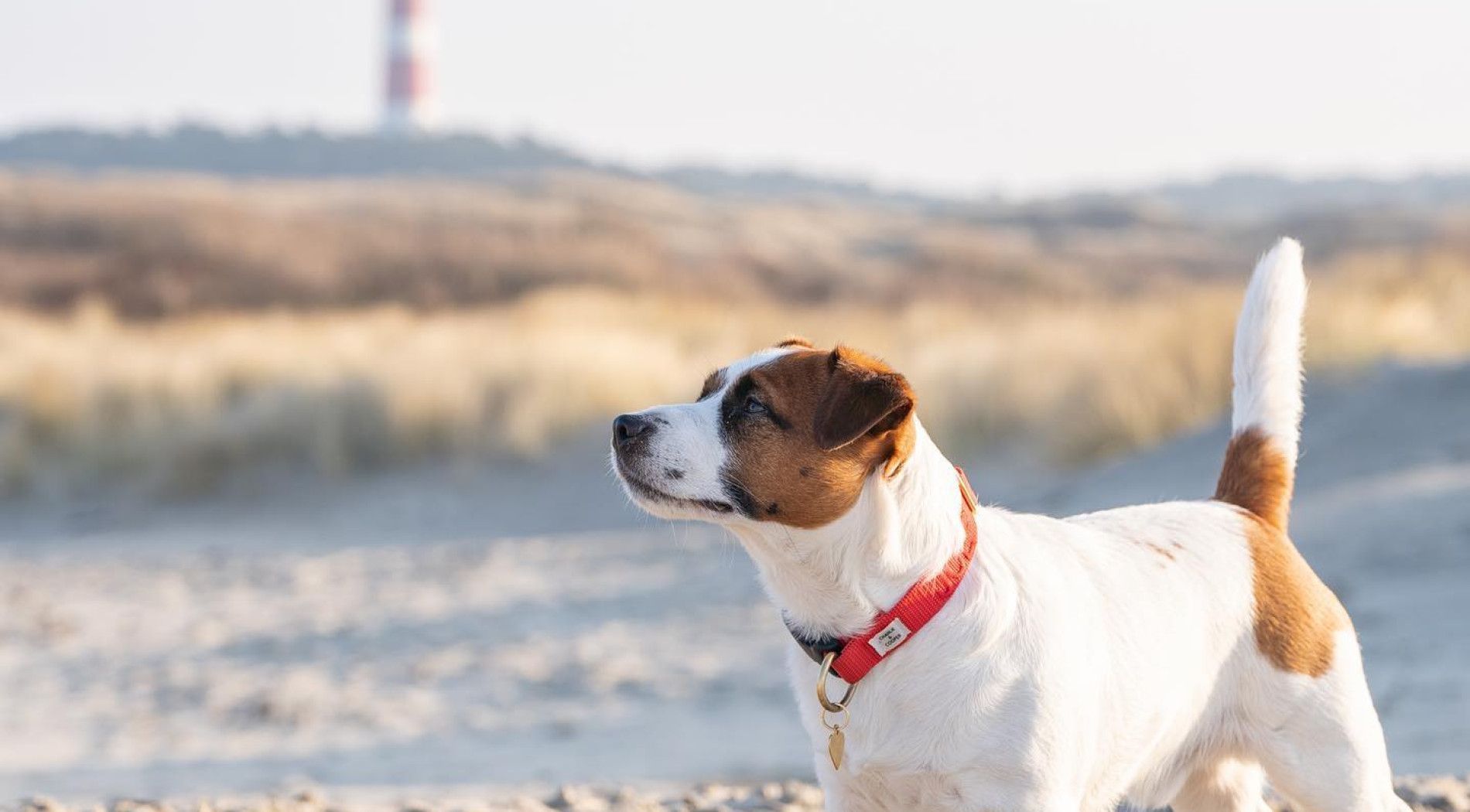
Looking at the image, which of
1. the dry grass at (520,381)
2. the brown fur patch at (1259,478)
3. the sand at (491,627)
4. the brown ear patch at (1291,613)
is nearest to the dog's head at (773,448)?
the brown ear patch at (1291,613)

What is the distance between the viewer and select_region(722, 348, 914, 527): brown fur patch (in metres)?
3.54

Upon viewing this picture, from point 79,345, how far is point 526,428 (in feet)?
20.4

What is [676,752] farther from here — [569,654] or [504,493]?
[504,493]

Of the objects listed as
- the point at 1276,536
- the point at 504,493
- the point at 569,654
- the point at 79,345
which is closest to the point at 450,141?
the point at 79,345

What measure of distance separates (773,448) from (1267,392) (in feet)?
5.15

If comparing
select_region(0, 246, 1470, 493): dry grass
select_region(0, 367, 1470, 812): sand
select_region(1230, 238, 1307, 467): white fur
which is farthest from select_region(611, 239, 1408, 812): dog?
select_region(0, 246, 1470, 493): dry grass

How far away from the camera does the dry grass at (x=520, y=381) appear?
14625 millimetres

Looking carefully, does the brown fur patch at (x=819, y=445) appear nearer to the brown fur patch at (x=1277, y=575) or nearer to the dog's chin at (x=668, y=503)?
the dog's chin at (x=668, y=503)

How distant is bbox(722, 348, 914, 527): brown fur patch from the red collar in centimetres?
24

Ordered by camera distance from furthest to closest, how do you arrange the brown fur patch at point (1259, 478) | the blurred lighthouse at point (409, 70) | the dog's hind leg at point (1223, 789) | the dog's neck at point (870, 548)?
1. the blurred lighthouse at point (409, 70)
2. the brown fur patch at point (1259, 478)
3. the dog's hind leg at point (1223, 789)
4. the dog's neck at point (870, 548)

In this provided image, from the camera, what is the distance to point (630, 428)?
12.0 ft

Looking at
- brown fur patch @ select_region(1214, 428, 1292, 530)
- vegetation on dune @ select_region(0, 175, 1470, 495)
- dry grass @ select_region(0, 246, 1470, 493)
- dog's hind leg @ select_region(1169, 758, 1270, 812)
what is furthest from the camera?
vegetation on dune @ select_region(0, 175, 1470, 495)

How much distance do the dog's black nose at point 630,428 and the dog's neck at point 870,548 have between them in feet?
0.98

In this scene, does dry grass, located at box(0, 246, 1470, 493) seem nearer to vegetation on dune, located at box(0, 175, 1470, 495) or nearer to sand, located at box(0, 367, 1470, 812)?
vegetation on dune, located at box(0, 175, 1470, 495)
